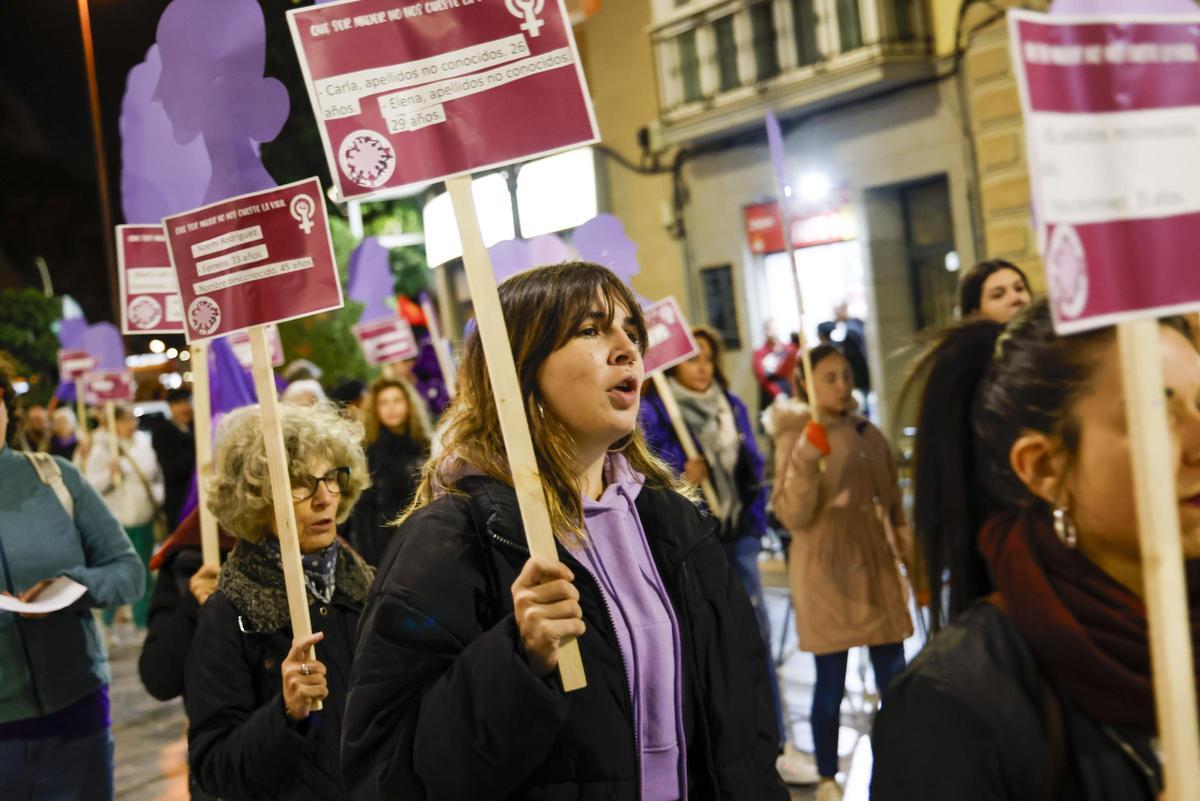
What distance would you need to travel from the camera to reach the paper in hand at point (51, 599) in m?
3.97

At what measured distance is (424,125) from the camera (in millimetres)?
2580

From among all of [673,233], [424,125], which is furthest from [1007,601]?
[673,233]

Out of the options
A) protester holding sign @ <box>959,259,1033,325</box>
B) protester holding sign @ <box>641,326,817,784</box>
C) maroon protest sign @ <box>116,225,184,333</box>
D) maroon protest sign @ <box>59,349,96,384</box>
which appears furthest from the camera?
maroon protest sign @ <box>59,349,96,384</box>

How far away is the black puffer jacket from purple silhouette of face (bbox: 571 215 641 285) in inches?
170

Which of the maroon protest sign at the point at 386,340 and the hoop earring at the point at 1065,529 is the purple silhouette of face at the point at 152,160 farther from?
the maroon protest sign at the point at 386,340

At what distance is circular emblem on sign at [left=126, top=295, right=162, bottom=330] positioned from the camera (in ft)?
17.0

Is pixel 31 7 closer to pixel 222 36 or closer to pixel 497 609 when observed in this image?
pixel 222 36

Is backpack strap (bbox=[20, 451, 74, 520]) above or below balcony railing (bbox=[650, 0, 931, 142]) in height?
below

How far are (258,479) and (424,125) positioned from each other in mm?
1330

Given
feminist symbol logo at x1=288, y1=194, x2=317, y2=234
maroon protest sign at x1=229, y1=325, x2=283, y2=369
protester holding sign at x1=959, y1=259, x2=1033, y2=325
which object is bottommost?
protester holding sign at x1=959, y1=259, x2=1033, y2=325

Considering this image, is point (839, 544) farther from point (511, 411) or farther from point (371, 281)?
point (371, 281)

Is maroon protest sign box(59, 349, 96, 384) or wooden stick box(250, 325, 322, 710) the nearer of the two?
wooden stick box(250, 325, 322, 710)

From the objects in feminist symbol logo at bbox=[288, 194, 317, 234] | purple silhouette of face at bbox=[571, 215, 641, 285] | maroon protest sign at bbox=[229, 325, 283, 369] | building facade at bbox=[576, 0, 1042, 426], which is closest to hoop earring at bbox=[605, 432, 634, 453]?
feminist symbol logo at bbox=[288, 194, 317, 234]

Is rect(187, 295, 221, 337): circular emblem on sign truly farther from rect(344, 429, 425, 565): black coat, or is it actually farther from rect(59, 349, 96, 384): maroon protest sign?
rect(59, 349, 96, 384): maroon protest sign
